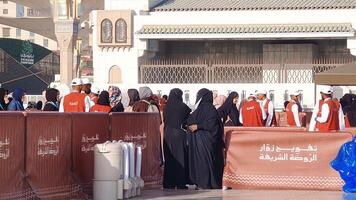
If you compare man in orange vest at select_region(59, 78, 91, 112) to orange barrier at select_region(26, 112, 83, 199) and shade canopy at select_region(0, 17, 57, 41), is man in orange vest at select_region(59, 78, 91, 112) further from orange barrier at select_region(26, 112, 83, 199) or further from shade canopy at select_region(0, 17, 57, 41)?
shade canopy at select_region(0, 17, 57, 41)

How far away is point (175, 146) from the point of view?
1711cm

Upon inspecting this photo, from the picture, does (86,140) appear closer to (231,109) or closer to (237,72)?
(231,109)

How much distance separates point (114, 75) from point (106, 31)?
201 cm

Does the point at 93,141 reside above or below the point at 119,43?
below

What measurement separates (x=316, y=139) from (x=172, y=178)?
2.52 m

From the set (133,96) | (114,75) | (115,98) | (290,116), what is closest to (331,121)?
(133,96)

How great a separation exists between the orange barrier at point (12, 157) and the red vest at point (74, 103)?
16.1 feet

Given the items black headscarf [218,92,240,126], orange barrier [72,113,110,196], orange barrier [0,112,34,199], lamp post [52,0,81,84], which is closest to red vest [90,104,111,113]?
orange barrier [72,113,110,196]

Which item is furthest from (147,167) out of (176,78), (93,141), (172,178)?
(176,78)

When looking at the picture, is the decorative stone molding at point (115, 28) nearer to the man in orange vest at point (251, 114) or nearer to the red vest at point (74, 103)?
the man in orange vest at point (251, 114)

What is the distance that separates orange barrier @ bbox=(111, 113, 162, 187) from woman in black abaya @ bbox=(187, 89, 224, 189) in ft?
2.11

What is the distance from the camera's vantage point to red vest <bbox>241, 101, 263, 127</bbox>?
77.3 feet

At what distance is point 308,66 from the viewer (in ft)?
137

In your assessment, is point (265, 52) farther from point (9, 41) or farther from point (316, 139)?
point (316, 139)
